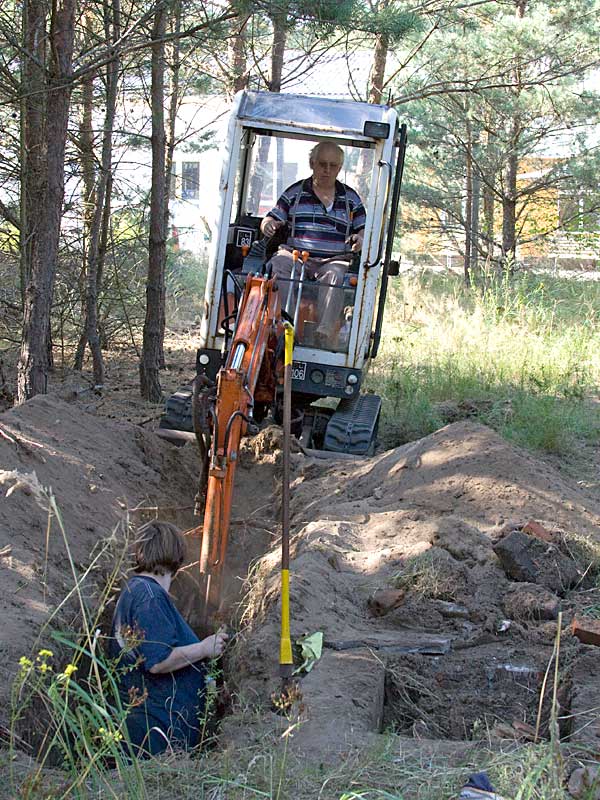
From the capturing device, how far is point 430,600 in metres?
5.04

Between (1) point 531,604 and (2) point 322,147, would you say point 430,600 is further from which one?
(2) point 322,147

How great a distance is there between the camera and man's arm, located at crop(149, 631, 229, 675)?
4.11m

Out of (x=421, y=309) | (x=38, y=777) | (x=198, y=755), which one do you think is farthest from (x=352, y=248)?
(x=421, y=309)

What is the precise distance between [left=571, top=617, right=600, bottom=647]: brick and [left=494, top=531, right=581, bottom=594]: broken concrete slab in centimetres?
64

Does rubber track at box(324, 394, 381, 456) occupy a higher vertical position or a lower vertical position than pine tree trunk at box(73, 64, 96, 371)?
lower

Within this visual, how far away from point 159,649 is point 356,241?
185 inches

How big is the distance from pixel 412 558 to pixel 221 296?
137 inches

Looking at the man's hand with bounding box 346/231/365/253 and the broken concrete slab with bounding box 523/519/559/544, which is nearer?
the broken concrete slab with bounding box 523/519/559/544

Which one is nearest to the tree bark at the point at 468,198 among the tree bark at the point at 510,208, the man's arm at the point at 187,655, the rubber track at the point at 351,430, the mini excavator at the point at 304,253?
the tree bark at the point at 510,208

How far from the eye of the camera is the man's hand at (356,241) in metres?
8.02

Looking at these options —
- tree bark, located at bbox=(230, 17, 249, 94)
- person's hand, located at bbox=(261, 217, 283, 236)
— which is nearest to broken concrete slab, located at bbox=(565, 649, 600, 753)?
person's hand, located at bbox=(261, 217, 283, 236)

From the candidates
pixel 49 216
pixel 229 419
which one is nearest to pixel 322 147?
pixel 49 216

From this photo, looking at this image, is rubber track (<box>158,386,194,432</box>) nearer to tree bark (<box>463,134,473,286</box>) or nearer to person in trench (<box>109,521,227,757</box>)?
person in trench (<box>109,521,227,757</box>)

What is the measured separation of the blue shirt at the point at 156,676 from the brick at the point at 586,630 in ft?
5.63
